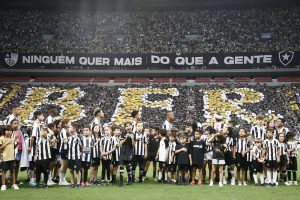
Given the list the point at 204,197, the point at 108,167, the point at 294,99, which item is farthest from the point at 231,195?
the point at 294,99

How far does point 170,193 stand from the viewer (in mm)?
12742

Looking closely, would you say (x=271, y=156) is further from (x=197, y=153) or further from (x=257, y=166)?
(x=197, y=153)

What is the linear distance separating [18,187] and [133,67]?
3317 cm

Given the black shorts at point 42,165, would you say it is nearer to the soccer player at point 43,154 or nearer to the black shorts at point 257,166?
the soccer player at point 43,154

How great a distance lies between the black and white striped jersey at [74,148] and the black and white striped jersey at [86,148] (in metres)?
0.19

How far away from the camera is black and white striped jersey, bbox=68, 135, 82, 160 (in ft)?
45.5

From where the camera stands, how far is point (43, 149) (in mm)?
13797

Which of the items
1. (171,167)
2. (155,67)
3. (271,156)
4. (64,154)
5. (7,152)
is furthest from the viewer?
(155,67)

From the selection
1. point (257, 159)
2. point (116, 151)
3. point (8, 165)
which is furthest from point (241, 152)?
point (8, 165)

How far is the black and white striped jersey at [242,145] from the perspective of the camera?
14.7 meters

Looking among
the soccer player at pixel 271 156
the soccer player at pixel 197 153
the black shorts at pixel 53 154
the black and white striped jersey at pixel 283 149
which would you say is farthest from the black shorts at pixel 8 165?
the black and white striped jersey at pixel 283 149

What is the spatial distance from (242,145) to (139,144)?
11.3 ft

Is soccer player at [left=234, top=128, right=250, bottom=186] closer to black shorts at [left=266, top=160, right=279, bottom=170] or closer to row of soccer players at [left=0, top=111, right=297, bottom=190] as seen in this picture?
row of soccer players at [left=0, top=111, right=297, bottom=190]

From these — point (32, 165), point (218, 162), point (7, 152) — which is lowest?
point (32, 165)
